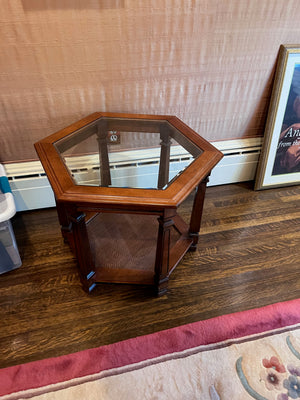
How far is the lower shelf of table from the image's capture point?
137 cm

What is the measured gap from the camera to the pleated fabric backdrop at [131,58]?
1.34 metres

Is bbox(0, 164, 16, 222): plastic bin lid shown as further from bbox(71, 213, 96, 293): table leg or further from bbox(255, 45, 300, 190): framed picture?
bbox(255, 45, 300, 190): framed picture

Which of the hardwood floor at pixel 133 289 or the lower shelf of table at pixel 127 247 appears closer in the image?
the hardwood floor at pixel 133 289

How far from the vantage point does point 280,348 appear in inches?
46.9

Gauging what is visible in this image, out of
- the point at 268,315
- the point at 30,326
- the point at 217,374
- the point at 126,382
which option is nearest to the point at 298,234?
the point at 268,315

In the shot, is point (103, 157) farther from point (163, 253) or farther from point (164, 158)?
point (163, 253)

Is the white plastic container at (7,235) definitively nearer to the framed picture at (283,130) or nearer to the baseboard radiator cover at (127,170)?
the baseboard radiator cover at (127,170)

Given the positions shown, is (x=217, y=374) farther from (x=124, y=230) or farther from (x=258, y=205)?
(x=258, y=205)

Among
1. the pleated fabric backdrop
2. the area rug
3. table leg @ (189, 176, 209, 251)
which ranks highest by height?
the pleated fabric backdrop

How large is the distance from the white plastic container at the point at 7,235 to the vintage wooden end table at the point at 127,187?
25 centimetres

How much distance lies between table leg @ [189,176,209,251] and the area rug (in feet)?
1.40

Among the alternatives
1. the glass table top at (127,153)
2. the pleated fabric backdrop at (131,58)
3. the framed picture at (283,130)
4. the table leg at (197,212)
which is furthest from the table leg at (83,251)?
the framed picture at (283,130)

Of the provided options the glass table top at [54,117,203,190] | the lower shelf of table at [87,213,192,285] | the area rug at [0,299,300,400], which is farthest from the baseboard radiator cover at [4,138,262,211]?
the area rug at [0,299,300,400]

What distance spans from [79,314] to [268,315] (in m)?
0.85
